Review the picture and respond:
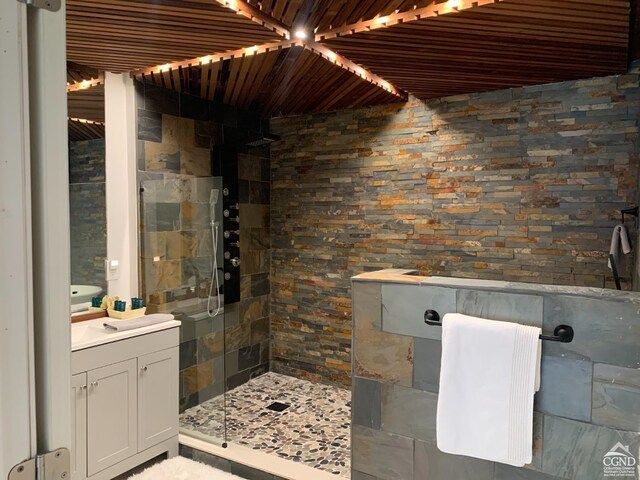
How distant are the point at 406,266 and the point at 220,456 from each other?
199cm

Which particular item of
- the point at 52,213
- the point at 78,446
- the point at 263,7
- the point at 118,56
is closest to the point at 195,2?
the point at 263,7

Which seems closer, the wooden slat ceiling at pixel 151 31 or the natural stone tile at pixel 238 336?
the wooden slat ceiling at pixel 151 31

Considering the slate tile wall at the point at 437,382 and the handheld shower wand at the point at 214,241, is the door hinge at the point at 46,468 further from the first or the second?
the handheld shower wand at the point at 214,241

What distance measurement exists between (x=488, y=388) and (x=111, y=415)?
2.03 metres

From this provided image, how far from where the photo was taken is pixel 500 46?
94.2 inches

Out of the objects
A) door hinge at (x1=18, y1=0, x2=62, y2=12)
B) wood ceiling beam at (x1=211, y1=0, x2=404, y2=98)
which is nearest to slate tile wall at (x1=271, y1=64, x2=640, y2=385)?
wood ceiling beam at (x1=211, y1=0, x2=404, y2=98)

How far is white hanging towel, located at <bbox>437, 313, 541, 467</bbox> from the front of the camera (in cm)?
148

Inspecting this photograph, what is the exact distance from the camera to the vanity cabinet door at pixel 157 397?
2635 mm

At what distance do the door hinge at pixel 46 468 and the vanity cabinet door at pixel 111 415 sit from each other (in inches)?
71.6

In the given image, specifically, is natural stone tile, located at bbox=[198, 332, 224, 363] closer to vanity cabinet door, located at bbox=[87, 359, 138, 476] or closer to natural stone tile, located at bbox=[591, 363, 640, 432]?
→ vanity cabinet door, located at bbox=[87, 359, 138, 476]

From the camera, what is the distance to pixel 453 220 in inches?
135

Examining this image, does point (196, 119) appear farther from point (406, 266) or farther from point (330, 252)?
point (406, 266)

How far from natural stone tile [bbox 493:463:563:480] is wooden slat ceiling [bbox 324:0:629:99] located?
1907 mm

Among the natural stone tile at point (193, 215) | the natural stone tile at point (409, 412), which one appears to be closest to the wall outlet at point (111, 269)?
the natural stone tile at point (193, 215)
